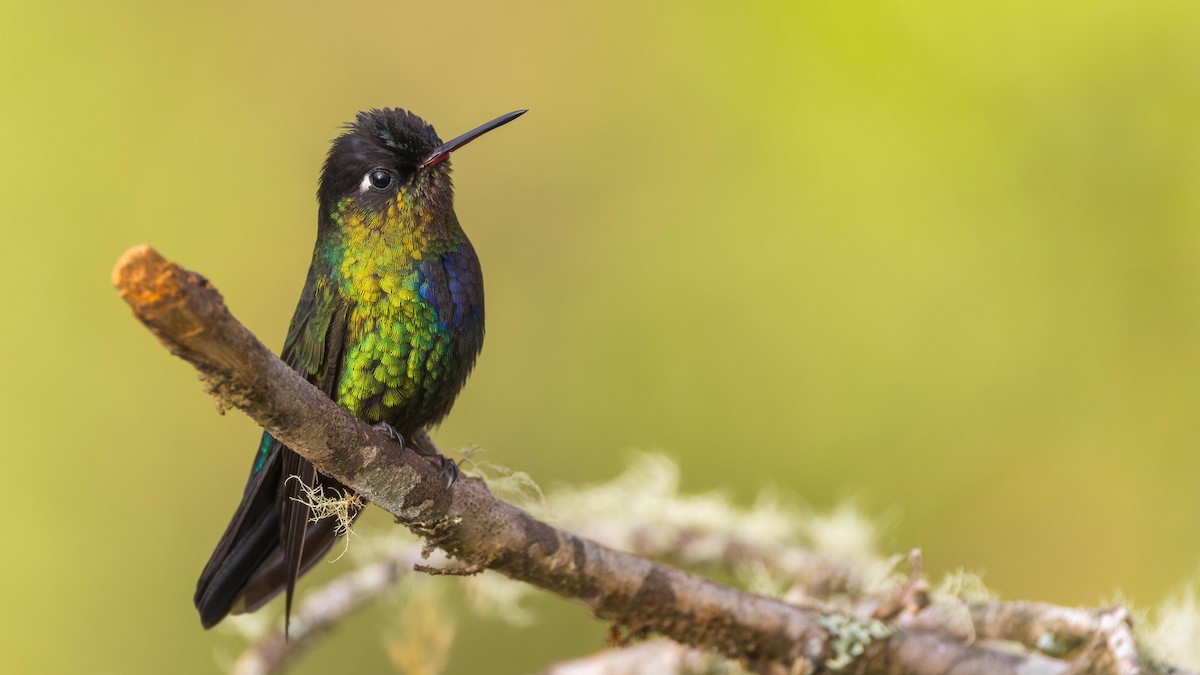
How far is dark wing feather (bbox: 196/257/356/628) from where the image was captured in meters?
2.83

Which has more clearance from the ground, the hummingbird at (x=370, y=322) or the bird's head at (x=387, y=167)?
the bird's head at (x=387, y=167)

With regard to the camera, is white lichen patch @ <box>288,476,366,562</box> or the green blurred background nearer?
white lichen patch @ <box>288,476,366,562</box>

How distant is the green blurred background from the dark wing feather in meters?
2.33

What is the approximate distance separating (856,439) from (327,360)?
3.19m

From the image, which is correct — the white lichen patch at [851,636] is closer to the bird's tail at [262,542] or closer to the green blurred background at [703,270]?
the bird's tail at [262,542]

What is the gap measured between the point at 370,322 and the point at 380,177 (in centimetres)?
46

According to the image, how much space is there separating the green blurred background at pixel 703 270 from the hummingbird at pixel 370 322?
230 cm

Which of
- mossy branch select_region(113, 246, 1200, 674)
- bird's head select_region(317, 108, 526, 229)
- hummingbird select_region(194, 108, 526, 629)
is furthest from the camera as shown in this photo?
bird's head select_region(317, 108, 526, 229)

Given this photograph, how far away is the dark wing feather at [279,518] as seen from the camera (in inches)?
112

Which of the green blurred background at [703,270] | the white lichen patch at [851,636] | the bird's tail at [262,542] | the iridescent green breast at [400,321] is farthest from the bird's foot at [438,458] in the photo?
the green blurred background at [703,270]

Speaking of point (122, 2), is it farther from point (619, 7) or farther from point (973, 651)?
point (973, 651)

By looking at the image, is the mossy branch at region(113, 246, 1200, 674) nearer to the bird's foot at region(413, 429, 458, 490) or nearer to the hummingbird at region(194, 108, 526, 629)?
the bird's foot at region(413, 429, 458, 490)

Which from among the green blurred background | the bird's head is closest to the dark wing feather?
the bird's head

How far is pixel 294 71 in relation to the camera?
6.24 metres
